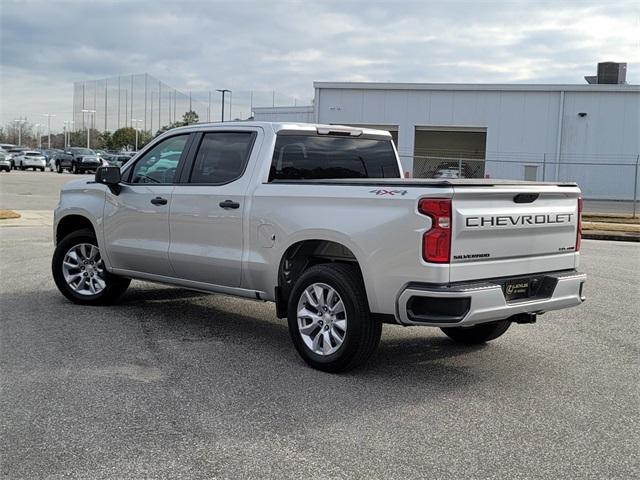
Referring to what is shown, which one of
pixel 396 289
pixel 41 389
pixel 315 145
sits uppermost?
pixel 315 145

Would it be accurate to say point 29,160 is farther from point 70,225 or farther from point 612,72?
point 70,225

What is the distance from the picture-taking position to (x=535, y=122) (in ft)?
121

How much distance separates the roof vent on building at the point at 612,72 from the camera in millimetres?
42094

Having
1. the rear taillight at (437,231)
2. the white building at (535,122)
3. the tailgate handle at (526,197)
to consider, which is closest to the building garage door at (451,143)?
the white building at (535,122)

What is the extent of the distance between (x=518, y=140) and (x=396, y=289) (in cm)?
3367

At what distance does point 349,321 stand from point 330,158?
2061 millimetres

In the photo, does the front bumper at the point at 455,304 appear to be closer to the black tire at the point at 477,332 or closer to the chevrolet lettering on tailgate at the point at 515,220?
the chevrolet lettering on tailgate at the point at 515,220

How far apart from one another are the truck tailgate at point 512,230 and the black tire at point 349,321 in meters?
0.76

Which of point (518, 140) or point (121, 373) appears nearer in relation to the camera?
point (121, 373)

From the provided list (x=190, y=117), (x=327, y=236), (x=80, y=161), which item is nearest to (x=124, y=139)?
(x=190, y=117)

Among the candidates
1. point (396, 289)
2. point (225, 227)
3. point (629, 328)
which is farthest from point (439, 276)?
point (629, 328)

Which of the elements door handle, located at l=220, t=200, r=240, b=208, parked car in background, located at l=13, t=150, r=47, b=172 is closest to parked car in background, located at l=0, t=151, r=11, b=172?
parked car in background, located at l=13, t=150, r=47, b=172

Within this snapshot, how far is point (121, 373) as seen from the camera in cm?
560

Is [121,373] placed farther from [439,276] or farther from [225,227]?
[439,276]
